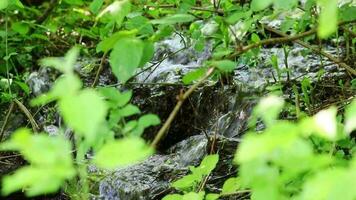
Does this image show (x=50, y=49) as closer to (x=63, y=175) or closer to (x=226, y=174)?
(x=226, y=174)

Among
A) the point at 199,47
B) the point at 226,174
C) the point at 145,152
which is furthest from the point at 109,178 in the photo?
the point at 145,152

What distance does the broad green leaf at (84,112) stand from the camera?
1.69ft

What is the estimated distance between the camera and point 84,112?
1.72ft

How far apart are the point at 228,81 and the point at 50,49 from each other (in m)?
1.33

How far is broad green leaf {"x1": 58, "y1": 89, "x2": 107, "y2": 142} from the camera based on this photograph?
1.69ft

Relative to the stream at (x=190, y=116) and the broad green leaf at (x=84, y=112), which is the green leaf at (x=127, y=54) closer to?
the broad green leaf at (x=84, y=112)

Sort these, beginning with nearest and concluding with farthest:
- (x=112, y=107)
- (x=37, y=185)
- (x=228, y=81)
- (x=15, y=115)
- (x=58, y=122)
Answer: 1. (x=37, y=185)
2. (x=112, y=107)
3. (x=228, y=81)
4. (x=58, y=122)
5. (x=15, y=115)

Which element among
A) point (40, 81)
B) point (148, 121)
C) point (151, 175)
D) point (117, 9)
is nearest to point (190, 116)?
point (151, 175)

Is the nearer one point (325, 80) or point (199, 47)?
point (199, 47)

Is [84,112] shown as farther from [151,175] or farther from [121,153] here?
[151,175]

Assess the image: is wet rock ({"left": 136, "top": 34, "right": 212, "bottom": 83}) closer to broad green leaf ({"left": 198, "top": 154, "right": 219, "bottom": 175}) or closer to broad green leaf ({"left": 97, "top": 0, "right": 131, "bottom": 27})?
broad green leaf ({"left": 198, "top": 154, "right": 219, "bottom": 175})

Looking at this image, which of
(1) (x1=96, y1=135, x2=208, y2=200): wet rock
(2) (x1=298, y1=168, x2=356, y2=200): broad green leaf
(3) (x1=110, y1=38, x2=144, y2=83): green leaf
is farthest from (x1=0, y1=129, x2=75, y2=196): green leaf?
(1) (x1=96, y1=135, x2=208, y2=200): wet rock

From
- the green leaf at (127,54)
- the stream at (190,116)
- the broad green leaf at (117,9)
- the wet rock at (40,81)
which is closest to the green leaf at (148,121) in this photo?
the green leaf at (127,54)

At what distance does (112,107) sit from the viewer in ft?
2.64
